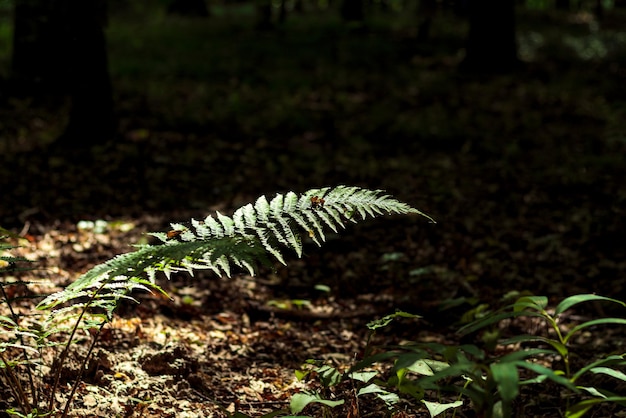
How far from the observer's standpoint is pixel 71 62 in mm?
7383

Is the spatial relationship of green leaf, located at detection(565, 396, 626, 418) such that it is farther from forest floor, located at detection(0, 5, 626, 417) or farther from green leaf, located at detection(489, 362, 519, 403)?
forest floor, located at detection(0, 5, 626, 417)

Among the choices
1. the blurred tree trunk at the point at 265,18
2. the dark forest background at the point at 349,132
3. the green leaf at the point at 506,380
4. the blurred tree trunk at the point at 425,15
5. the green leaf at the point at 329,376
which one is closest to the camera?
the green leaf at the point at 506,380

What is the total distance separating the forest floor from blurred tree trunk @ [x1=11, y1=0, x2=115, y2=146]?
14.4 inches

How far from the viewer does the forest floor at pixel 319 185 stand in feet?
10.8

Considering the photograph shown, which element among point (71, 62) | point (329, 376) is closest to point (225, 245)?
point (329, 376)

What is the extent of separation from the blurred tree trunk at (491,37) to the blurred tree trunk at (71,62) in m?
6.52

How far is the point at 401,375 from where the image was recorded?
2.19 metres

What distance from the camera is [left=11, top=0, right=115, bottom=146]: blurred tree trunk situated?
278 inches

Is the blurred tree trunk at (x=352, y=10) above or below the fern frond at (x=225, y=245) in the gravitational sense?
above

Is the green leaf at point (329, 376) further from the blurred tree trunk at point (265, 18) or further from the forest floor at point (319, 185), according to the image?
the blurred tree trunk at point (265, 18)

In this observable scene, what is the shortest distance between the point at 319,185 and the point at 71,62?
11.0ft

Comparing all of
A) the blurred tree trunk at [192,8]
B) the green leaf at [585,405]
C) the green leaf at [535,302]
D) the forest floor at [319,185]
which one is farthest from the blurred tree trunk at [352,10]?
the green leaf at [585,405]

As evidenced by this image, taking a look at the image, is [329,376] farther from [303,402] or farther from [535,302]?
[535,302]

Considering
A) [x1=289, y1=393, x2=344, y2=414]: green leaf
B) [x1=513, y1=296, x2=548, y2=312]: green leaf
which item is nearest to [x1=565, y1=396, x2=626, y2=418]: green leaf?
[x1=513, y1=296, x2=548, y2=312]: green leaf
